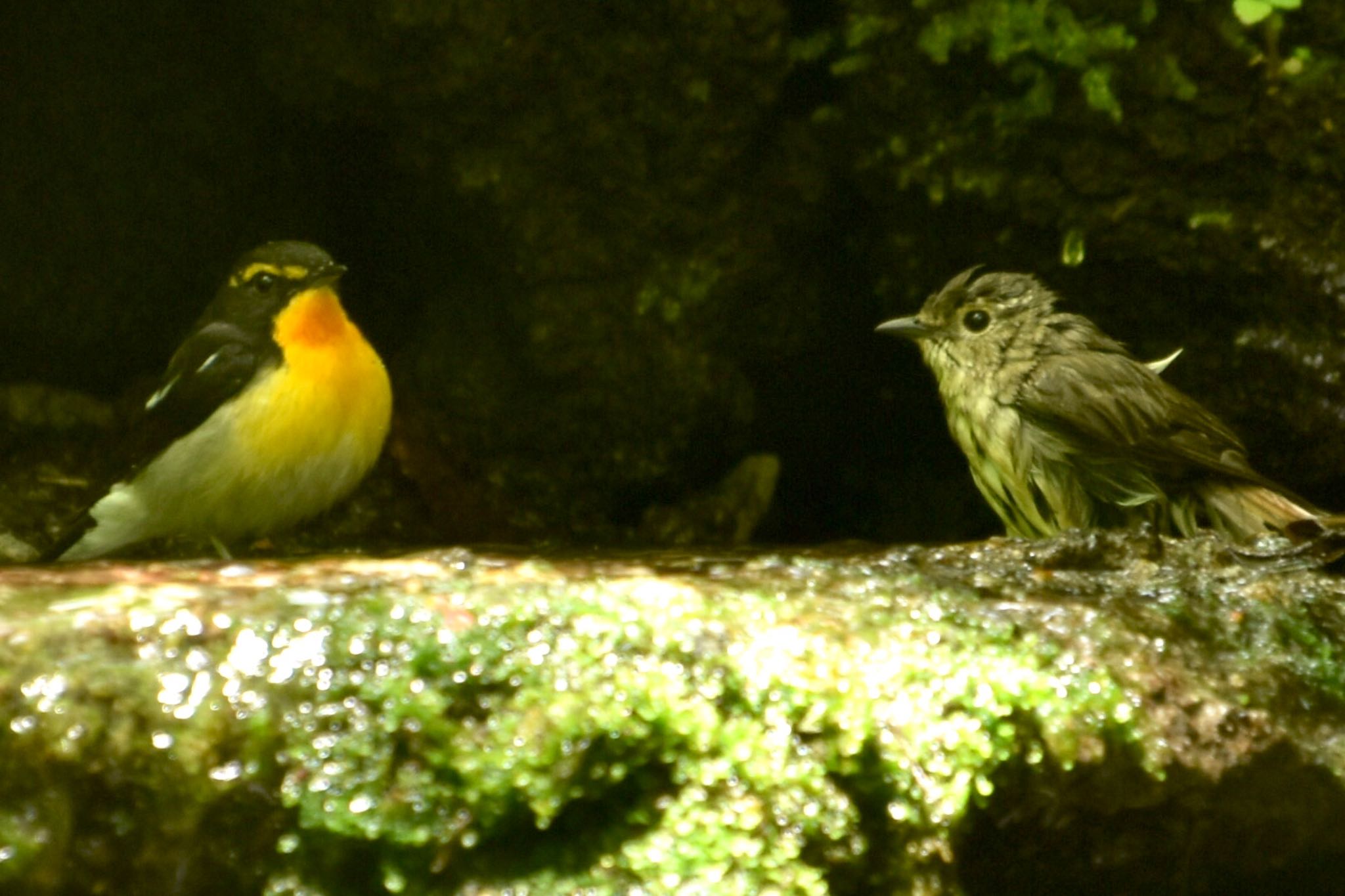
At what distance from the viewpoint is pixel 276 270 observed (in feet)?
16.2

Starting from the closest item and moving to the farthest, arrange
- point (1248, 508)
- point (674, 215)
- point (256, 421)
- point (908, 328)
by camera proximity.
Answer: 1. point (1248, 508)
2. point (256, 421)
3. point (908, 328)
4. point (674, 215)

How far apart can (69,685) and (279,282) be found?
112 inches

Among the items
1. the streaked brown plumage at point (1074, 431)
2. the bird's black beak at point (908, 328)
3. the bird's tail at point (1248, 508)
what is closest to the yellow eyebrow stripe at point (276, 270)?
the bird's black beak at point (908, 328)

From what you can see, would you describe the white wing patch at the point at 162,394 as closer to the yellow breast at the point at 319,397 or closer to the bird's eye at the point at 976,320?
the yellow breast at the point at 319,397

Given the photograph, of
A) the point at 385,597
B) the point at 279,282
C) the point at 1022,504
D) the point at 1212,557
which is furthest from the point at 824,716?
the point at 279,282

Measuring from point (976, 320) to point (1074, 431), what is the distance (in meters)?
0.61

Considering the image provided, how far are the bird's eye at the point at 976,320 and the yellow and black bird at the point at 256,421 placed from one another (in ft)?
6.58

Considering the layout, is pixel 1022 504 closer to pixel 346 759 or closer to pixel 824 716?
pixel 824 716

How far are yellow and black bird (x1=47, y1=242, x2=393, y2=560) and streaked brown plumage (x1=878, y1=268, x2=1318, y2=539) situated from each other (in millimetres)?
2018

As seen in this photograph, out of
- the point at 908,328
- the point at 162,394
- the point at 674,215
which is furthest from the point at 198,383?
the point at 908,328

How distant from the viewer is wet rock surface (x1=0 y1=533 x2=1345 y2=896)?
2277mm

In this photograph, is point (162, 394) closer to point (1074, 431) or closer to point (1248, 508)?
point (1074, 431)

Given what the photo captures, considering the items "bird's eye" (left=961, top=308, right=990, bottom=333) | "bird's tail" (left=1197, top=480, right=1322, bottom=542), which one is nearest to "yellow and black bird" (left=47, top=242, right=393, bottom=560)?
"bird's eye" (left=961, top=308, right=990, bottom=333)

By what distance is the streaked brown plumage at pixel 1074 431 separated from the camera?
14.9 feet
